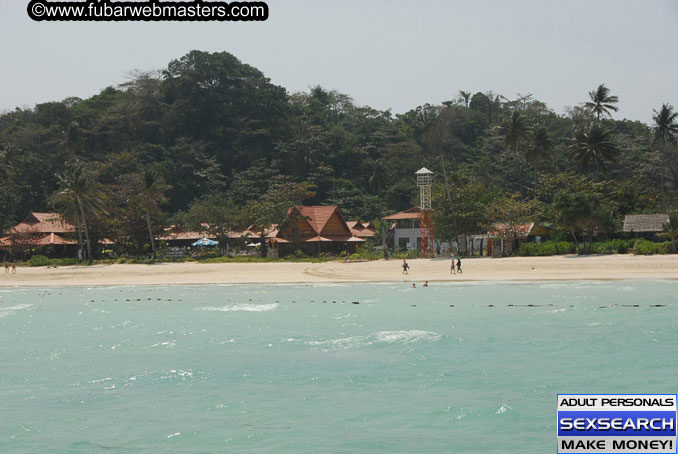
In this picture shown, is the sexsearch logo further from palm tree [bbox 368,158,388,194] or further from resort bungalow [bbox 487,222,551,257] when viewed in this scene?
palm tree [bbox 368,158,388,194]

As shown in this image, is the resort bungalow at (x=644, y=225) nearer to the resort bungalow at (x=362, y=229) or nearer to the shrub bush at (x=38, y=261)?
the resort bungalow at (x=362, y=229)

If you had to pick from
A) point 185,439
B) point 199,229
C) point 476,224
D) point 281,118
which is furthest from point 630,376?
point 281,118

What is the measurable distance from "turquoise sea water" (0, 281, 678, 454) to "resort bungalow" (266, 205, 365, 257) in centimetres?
2711

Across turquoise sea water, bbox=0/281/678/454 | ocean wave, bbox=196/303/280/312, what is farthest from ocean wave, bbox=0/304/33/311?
ocean wave, bbox=196/303/280/312

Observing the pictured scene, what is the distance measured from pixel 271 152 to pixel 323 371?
3018 inches

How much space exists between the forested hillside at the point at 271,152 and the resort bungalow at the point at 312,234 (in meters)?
2.31

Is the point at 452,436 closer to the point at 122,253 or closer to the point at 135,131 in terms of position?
the point at 122,253

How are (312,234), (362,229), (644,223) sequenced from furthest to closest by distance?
(362,229) → (312,234) → (644,223)

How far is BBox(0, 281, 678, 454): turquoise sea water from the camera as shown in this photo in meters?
11.6

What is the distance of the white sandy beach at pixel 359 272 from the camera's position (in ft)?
122

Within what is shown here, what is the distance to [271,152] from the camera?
9081cm

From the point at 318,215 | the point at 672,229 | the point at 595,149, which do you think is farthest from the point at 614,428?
the point at 595,149

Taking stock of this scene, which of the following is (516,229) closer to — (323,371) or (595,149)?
(595,149)

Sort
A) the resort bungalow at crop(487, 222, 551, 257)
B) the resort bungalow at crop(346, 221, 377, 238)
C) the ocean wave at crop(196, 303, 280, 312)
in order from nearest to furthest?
the ocean wave at crop(196, 303, 280, 312), the resort bungalow at crop(487, 222, 551, 257), the resort bungalow at crop(346, 221, 377, 238)
